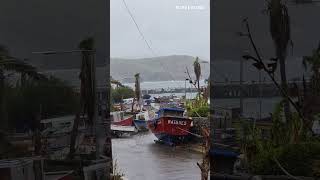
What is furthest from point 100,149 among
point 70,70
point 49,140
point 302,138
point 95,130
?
point 302,138

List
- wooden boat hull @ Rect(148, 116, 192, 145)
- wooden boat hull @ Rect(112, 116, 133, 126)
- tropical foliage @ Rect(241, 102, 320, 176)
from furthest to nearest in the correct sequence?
wooden boat hull @ Rect(148, 116, 192, 145) → wooden boat hull @ Rect(112, 116, 133, 126) → tropical foliage @ Rect(241, 102, 320, 176)

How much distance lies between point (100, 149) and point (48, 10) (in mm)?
1195

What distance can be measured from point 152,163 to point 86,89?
85cm

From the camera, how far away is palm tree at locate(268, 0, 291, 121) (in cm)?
350

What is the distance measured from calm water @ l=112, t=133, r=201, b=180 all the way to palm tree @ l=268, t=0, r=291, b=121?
36.1 inches

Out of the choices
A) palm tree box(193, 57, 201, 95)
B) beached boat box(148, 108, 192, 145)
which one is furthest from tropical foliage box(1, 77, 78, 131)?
palm tree box(193, 57, 201, 95)

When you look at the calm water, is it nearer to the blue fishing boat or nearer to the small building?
the blue fishing boat

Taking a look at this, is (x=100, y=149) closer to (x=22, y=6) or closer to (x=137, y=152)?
(x=137, y=152)

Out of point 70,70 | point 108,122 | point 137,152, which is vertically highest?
point 70,70

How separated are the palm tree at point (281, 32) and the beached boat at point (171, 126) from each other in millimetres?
946

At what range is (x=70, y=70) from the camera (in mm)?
3580

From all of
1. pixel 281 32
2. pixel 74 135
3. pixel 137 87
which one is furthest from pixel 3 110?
pixel 281 32

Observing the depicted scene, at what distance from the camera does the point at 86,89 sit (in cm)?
361

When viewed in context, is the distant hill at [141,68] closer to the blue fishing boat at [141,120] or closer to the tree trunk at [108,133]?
the tree trunk at [108,133]
